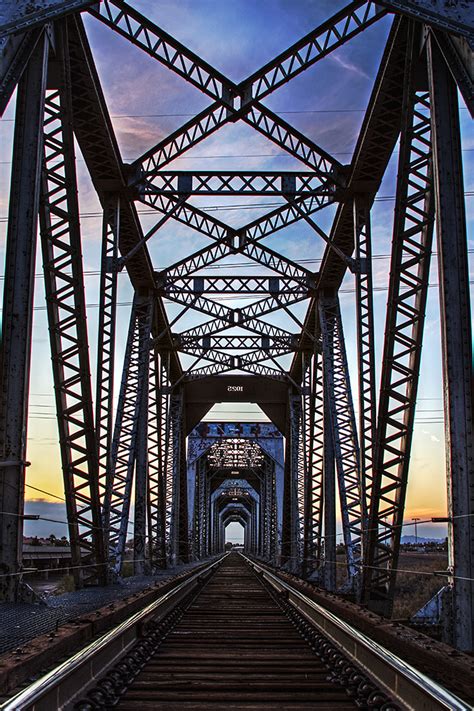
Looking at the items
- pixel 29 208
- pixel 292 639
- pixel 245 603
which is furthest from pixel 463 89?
pixel 245 603

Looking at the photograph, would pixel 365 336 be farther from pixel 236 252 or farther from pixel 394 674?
pixel 394 674

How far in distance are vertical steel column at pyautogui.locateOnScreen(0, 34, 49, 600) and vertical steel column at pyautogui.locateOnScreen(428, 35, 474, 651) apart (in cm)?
453

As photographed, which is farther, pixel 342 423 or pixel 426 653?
pixel 342 423

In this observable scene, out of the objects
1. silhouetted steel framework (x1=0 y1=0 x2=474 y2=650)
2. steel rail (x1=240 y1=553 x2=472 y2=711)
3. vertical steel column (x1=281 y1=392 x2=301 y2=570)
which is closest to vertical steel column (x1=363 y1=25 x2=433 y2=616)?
silhouetted steel framework (x1=0 y1=0 x2=474 y2=650)

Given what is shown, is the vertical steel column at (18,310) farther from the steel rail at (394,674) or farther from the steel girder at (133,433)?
the steel girder at (133,433)

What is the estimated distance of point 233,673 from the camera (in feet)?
15.7

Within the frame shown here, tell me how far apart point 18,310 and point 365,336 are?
8199 millimetres

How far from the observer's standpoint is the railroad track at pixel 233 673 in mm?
3693

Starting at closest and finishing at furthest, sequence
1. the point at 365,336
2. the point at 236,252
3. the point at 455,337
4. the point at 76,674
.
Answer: the point at 76,674
the point at 455,337
the point at 365,336
the point at 236,252

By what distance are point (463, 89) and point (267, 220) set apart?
33.4 ft

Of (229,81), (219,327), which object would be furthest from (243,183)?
(219,327)

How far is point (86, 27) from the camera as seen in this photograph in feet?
40.3

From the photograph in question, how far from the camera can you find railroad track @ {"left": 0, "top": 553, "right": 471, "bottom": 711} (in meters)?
3.69

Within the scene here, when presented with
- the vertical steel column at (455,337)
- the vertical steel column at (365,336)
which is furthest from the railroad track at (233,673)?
the vertical steel column at (365,336)
